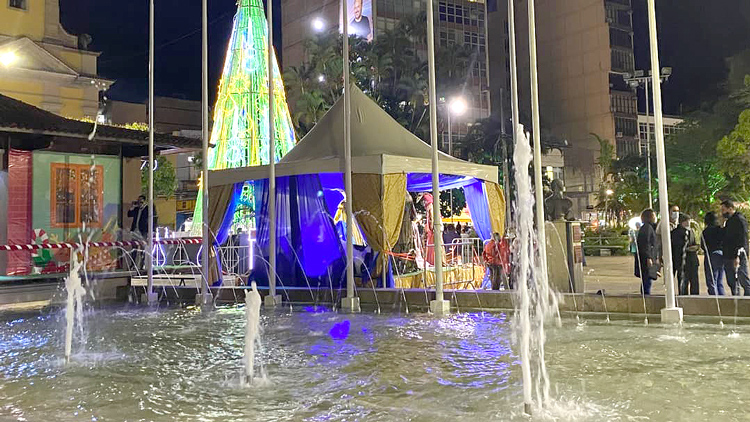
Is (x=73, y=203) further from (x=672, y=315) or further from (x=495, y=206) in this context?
(x=672, y=315)

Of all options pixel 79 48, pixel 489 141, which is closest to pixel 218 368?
pixel 489 141

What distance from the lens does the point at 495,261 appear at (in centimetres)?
1318

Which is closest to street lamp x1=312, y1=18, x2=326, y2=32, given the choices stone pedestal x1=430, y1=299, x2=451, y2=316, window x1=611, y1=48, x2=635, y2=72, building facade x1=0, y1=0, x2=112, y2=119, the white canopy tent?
window x1=611, y1=48, x2=635, y2=72

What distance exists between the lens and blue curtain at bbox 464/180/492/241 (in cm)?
1529

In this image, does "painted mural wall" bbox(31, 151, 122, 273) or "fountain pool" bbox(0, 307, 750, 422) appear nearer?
"fountain pool" bbox(0, 307, 750, 422)

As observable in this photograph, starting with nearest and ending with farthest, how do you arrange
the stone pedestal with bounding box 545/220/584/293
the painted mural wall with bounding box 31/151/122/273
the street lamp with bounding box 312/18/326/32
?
the stone pedestal with bounding box 545/220/584/293 < the painted mural wall with bounding box 31/151/122/273 < the street lamp with bounding box 312/18/326/32

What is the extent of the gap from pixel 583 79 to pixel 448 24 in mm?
18692

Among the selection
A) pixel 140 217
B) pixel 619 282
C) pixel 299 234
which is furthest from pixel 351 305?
pixel 619 282

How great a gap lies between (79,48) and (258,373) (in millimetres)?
37958

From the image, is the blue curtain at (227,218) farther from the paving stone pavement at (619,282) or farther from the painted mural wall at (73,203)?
the paving stone pavement at (619,282)

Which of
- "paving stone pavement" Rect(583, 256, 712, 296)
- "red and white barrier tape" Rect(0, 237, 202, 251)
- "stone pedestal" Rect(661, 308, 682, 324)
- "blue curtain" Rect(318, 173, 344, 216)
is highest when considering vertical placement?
"blue curtain" Rect(318, 173, 344, 216)

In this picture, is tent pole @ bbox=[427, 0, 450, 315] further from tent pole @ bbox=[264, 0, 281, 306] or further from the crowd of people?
the crowd of people

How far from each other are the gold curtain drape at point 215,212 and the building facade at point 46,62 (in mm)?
25189

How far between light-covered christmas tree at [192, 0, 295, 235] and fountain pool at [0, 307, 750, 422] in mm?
14108
